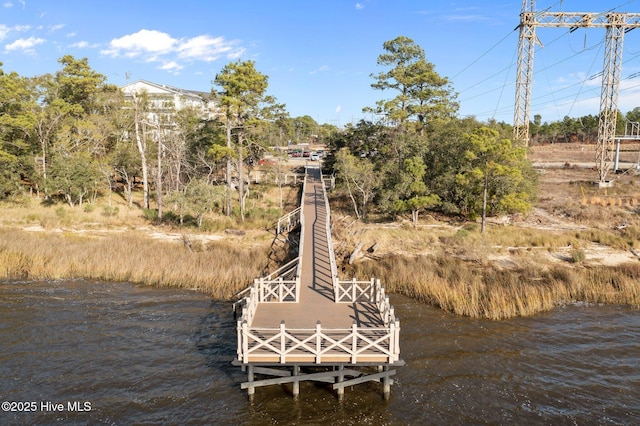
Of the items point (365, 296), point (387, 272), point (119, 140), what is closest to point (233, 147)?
point (119, 140)

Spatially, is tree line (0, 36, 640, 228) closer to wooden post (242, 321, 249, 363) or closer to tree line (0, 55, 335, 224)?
tree line (0, 55, 335, 224)

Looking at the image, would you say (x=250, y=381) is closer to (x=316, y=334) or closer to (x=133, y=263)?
(x=316, y=334)

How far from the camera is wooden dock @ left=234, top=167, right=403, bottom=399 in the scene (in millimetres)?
13523

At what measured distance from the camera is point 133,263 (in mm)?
25281

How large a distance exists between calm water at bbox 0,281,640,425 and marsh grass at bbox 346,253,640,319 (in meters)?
0.76

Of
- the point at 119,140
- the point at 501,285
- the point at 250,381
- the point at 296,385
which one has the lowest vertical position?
the point at 296,385

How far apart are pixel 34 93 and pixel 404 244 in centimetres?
3996

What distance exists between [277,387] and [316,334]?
2.89m

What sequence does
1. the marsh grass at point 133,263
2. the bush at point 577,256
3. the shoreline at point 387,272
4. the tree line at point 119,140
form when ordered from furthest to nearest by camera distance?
the tree line at point 119,140, the bush at point 577,256, the marsh grass at point 133,263, the shoreline at point 387,272

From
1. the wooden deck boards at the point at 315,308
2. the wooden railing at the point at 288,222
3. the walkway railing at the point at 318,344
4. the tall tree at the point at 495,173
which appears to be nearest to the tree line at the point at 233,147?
the tall tree at the point at 495,173

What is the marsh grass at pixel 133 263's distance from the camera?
78.3 feet

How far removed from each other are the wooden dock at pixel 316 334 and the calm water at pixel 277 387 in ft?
2.73

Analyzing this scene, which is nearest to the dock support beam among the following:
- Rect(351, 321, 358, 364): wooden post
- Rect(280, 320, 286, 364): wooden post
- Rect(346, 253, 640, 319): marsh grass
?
Rect(280, 320, 286, 364): wooden post

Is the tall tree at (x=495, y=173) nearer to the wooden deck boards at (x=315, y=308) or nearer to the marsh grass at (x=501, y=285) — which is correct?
the marsh grass at (x=501, y=285)
